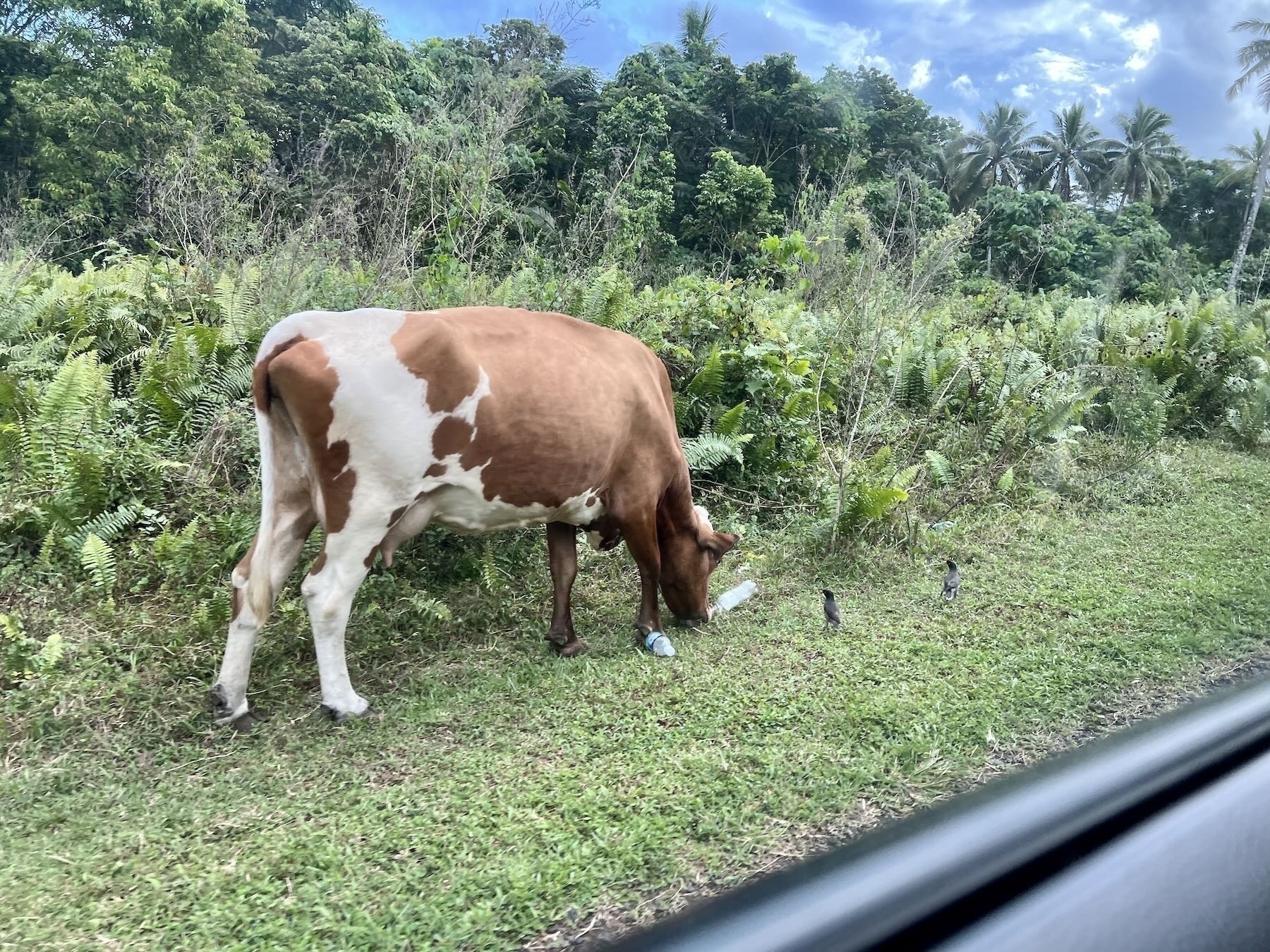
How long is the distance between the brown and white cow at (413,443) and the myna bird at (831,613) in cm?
120

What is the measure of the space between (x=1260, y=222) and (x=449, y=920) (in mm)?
7867

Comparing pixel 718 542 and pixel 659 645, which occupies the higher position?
pixel 718 542

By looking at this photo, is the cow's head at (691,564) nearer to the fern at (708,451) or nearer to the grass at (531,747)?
the grass at (531,747)

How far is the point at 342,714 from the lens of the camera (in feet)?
12.9

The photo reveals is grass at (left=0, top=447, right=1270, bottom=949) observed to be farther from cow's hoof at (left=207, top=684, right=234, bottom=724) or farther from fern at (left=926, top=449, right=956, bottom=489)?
fern at (left=926, top=449, right=956, bottom=489)

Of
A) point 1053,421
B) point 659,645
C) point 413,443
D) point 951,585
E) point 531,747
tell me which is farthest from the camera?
point 1053,421

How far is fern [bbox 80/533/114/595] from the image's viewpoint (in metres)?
4.44

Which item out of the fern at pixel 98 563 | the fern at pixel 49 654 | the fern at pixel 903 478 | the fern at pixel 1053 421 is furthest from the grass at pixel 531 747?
the fern at pixel 1053 421

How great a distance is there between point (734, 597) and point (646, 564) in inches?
29.1

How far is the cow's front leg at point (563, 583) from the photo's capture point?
4824mm

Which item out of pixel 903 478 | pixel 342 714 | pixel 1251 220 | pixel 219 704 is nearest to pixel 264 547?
pixel 219 704

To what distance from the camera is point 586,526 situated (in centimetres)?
503

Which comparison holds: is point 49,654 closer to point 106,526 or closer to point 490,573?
point 106,526

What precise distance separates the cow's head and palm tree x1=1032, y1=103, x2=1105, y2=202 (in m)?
2.85
